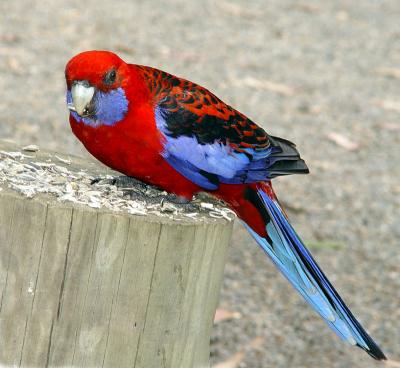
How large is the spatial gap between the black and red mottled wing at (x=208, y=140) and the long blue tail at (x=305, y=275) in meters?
0.16

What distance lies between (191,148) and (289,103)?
484 centimetres

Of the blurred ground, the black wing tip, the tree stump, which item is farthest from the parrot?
the blurred ground

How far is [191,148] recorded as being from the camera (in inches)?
122

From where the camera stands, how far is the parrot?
116 inches

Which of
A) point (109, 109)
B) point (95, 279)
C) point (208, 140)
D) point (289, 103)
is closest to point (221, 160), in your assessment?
point (208, 140)

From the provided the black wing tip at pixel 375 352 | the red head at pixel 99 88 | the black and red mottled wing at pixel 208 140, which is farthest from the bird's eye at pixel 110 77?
the black wing tip at pixel 375 352

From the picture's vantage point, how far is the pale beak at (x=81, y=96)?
9.47 ft

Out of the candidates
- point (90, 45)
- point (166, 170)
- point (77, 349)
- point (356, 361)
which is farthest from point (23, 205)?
point (90, 45)

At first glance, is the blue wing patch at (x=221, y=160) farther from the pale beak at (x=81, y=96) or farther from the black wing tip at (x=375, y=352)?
the black wing tip at (x=375, y=352)

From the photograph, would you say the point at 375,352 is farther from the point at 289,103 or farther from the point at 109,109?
the point at 289,103

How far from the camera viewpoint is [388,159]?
23.2ft

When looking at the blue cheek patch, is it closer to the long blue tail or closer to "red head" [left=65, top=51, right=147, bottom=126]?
"red head" [left=65, top=51, right=147, bottom=126]

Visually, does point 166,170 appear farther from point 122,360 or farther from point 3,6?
point 3,6

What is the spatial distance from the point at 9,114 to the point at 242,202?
3617 millimetres
